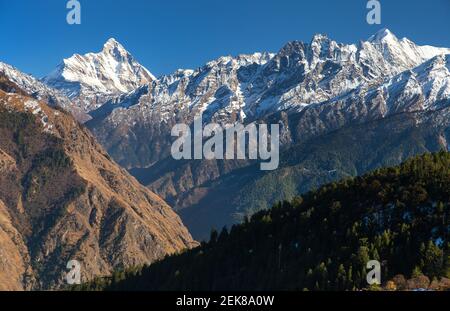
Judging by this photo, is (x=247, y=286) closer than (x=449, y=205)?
No

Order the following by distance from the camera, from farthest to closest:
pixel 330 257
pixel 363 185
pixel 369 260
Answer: pixel 363 185
pixel 330 257
pixel 369 260

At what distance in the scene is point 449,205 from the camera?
170 metres

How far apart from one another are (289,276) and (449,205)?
39.2m
